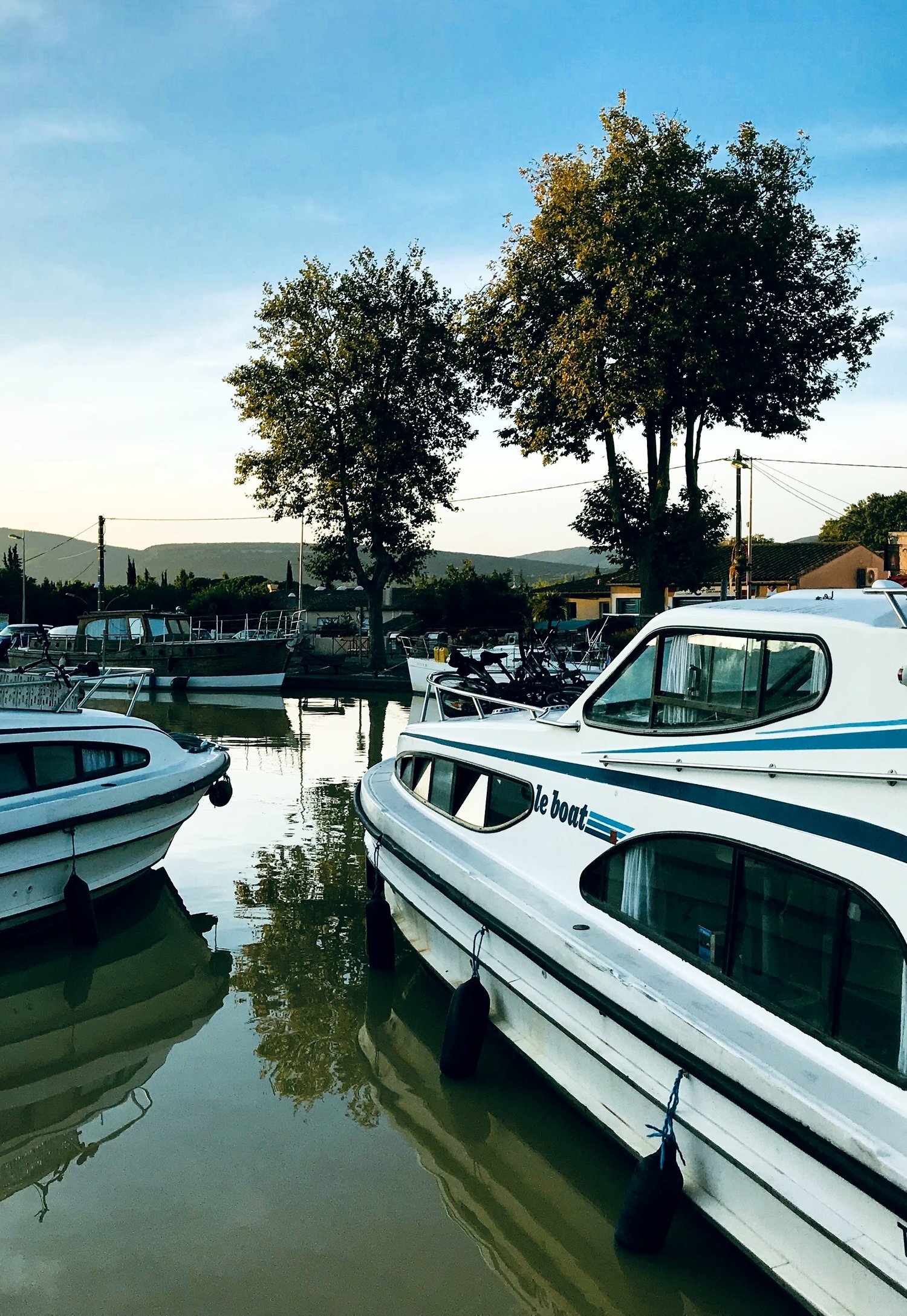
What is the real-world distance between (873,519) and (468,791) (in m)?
102

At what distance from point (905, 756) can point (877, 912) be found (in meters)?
0.62

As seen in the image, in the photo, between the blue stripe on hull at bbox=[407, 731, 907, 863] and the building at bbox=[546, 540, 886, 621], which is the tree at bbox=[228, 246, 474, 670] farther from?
the blue stripe on hull at bbox=[407, 731, 907, 863]

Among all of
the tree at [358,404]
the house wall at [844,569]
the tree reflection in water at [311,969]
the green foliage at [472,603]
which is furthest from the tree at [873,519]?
the tree reflection in water at [311,969]

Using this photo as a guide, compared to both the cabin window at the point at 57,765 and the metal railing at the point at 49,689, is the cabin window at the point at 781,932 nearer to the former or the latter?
the cabin window at the point at 57,765

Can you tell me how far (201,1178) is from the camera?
5.44 metres

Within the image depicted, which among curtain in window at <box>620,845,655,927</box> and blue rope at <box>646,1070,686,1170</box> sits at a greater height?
curtain in window at <box>620,845,655,927</box>

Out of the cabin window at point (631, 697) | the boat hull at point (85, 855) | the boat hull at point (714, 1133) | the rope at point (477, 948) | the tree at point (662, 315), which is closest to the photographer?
the boat hull at point (714, 1133)

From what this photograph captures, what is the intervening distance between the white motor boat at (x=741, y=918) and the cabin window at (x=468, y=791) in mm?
121

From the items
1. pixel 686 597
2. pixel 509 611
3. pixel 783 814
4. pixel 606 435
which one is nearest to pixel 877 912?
pixel 783 814

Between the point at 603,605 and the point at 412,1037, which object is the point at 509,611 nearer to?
the point at 603,605

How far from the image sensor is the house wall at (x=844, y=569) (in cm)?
6562

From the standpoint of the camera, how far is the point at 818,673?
4629 millimetres

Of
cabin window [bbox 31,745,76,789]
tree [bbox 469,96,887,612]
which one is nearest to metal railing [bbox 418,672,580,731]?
cabin window [bbox 31,745,76,789]

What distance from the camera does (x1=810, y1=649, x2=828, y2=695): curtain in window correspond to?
4.58 meters
